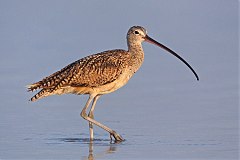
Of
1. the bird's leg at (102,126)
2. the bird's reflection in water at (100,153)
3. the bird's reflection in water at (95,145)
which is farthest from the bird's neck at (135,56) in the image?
the bird's reflection in water at (100,153)

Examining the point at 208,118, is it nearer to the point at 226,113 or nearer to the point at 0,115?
the point at 226,113

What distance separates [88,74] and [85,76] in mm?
50

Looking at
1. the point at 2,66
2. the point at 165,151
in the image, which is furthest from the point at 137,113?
the point at 2,66

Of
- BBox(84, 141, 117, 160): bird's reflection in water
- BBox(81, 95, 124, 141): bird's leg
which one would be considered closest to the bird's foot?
BBox(81, 95, 124, 141): bird's leg

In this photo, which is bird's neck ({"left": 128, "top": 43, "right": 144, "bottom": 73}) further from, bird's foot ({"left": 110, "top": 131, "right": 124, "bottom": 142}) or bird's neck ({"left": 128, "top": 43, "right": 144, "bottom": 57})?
bird's foot ({"left": 110, "top": 131, "right": 124, "bottom": 142})

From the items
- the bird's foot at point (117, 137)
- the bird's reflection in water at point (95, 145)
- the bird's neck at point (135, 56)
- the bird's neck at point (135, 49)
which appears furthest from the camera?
the bird's neck at point (135, 49)

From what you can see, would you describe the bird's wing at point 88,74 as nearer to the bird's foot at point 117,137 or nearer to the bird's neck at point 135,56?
the bird's neck at point 135,56

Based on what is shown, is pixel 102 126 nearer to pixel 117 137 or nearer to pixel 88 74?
pixel 117 137

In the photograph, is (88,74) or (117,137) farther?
(88,74)

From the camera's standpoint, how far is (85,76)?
13.0m

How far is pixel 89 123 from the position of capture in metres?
12.6

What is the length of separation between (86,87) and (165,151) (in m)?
2.45

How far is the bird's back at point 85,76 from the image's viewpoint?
12.9 meters

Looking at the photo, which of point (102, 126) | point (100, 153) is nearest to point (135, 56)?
point (102, 126)
